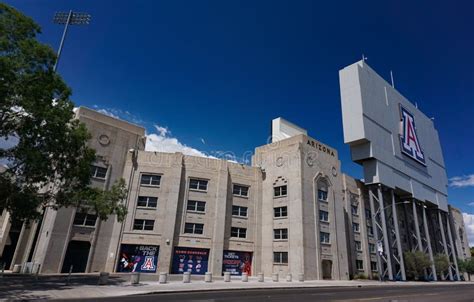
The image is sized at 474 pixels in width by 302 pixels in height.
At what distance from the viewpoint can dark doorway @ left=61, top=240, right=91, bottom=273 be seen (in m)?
30.8

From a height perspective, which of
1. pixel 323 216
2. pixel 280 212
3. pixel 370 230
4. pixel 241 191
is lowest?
pixel 370 230

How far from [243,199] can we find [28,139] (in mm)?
27112

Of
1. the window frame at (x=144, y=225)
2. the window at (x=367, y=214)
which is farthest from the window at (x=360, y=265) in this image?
the window frame at (x=144, y=225)

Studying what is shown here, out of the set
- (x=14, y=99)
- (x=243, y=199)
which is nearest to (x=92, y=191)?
(x=14, y=99)

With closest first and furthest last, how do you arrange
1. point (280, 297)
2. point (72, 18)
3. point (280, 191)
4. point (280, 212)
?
point (280, 297) → point (72, 18) → point (280, 212) → point (280, 191)

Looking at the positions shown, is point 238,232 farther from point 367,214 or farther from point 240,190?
point 367,214

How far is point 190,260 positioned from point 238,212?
8792 millimetres

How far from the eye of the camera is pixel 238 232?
128 ft

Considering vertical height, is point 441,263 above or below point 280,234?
below

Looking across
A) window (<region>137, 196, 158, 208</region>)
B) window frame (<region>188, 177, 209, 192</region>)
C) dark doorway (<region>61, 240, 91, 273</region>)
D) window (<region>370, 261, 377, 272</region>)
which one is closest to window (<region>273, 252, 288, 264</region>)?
window frame (<region>188, 177, 209, 192</region>)

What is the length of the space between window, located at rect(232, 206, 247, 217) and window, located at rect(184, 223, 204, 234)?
492cm

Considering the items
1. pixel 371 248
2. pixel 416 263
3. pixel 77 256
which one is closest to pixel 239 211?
pixel 77 256

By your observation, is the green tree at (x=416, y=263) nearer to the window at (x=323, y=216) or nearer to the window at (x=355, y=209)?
the window at (x=355, y=209)

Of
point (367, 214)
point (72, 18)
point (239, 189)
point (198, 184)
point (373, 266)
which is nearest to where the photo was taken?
point (72, 18)
